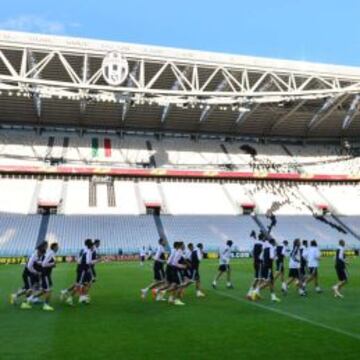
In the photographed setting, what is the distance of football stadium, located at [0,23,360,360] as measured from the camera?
1672 cm

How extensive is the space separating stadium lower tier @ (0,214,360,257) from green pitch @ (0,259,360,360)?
2573cm

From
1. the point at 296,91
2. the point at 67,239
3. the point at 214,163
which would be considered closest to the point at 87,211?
the point at 67,239

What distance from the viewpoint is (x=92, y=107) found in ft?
165

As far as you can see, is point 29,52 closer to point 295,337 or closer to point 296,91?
point 296,91

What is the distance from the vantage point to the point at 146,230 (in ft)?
153

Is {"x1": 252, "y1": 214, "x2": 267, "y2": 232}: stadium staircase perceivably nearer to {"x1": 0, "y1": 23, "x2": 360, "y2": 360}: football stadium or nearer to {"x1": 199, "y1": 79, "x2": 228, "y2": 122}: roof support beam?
{"x1": 0, "y1": 23, "x2": 360, "y2": 360}: football stadium

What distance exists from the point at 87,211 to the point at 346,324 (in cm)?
3804

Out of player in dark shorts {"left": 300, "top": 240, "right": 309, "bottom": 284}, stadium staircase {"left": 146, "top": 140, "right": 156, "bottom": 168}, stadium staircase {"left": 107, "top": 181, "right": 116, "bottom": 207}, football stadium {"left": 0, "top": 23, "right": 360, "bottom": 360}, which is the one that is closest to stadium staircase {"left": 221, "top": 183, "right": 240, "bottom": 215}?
football stadium {"left": 0, "top": 23, "right": 360, "bottom": 360}

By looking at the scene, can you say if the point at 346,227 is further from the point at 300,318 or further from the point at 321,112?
the point at 300,318

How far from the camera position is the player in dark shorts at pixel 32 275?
591 inches

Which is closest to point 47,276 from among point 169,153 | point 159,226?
point 159,226

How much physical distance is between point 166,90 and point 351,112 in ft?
80.6

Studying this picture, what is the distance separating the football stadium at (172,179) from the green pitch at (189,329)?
7.6 inches

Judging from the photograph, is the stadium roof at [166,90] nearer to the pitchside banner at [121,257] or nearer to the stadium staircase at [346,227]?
the stadium staircase at [346,227]
